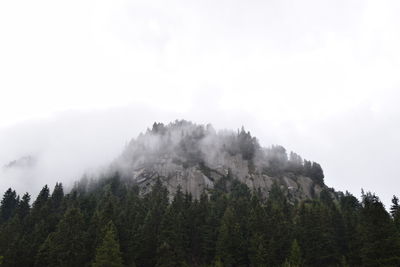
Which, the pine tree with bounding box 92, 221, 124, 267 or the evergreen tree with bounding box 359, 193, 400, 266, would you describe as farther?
the pine tree with bounding box 92, 221, 124, 267

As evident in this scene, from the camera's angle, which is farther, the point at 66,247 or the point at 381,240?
the point at 66,247

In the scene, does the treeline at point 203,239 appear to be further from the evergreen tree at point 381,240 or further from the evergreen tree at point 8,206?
the evergreen tree at point 8,206

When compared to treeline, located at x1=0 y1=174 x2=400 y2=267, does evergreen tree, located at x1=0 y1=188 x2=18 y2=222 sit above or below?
above

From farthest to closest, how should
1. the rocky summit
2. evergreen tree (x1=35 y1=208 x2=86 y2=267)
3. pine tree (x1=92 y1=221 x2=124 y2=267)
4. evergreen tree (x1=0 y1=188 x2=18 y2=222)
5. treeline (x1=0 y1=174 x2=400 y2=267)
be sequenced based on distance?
the rocky summit
evergreen tree (x1=0 y1=188 x2=18 y2=222)
evergreen tree (x1=35 y1=208 x2=86 y2=267)
treeline (x1=0 y1=174 x2=400 y2=267)
pine tree (x1=92 y1=221 x2=124 y2=267)

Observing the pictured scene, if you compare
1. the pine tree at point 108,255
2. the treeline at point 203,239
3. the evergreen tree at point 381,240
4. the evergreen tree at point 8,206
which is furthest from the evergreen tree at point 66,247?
the evergreen tree at point 8,206

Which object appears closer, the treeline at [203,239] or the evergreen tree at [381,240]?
the evergreen tree at [381,240]

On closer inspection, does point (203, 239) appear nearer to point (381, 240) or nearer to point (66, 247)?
point (66, 247)

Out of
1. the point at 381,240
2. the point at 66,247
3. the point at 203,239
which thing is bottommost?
the point at 381,240

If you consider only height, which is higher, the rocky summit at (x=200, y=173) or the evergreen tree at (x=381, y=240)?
the rocky summit at (x=200, y=173)

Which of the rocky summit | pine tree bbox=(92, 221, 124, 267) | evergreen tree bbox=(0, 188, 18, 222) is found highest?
the rocky summit

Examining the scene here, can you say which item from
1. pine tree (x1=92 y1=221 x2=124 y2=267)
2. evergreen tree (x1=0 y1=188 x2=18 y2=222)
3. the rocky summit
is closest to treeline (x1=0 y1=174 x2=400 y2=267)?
pine tree (x1=92 y1=221 x2=124 y2=267)

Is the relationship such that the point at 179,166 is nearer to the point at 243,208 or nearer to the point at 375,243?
the point at 243,208

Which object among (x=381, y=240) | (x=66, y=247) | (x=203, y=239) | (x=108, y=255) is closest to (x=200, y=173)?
(x=203, y=239)

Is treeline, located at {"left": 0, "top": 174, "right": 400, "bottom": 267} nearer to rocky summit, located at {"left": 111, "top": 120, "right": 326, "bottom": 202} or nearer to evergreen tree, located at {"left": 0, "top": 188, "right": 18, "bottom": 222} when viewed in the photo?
evergreen tree, located at {"left": 0, "top": 188, "right": 18, "bottom": 222}
